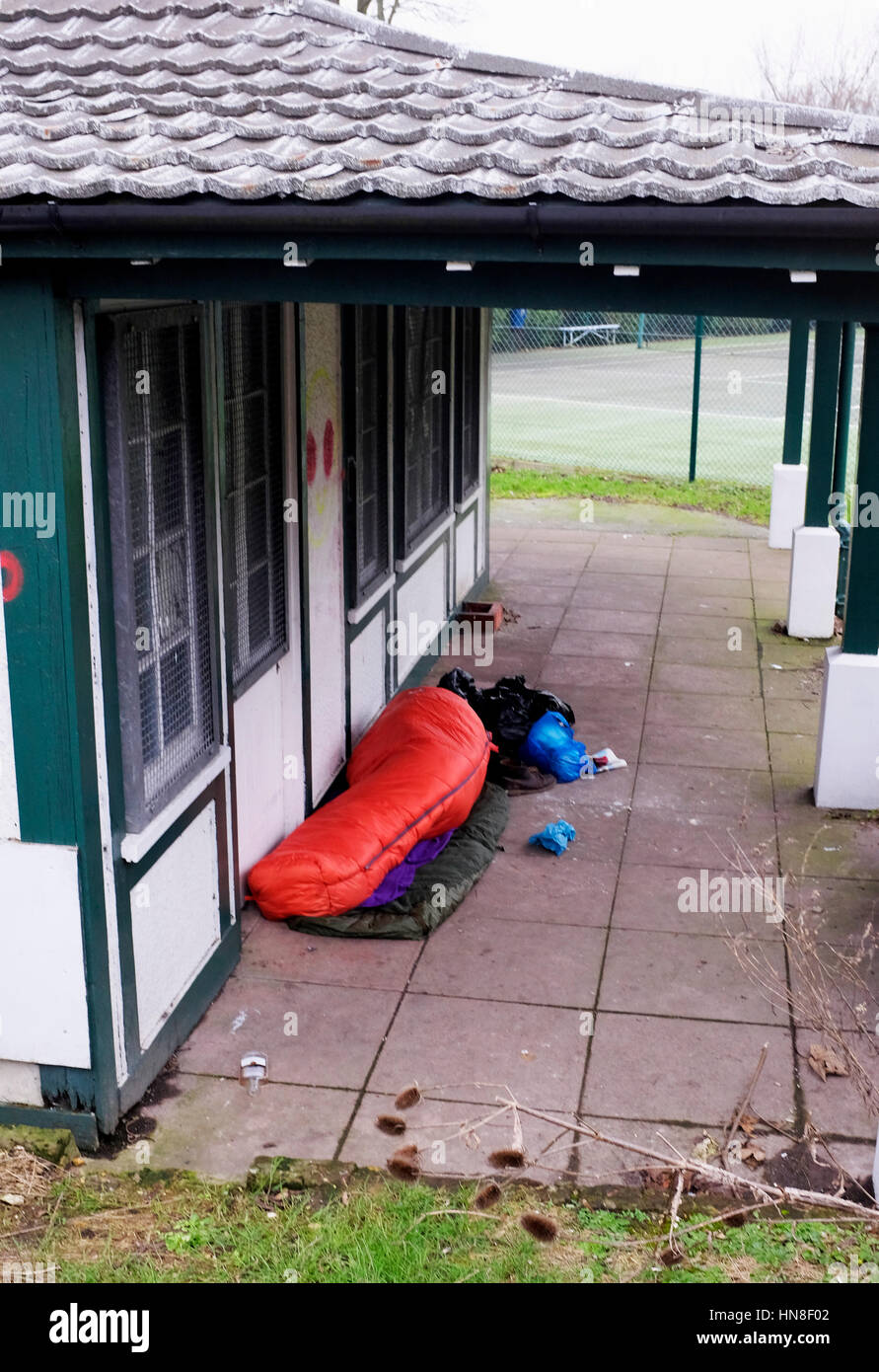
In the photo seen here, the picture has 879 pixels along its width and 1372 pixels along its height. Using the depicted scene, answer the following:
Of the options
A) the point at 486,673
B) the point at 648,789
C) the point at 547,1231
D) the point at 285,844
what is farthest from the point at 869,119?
the point at 486,673

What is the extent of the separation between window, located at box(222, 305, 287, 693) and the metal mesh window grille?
1.32 meters

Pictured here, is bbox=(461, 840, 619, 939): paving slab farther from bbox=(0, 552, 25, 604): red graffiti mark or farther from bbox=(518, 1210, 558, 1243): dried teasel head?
bbox=(0, 552, 25, 604): red graffiti mark

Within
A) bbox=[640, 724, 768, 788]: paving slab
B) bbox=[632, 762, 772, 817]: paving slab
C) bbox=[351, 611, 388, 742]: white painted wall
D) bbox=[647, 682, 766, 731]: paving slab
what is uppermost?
bbox=[351, 611, 388, 742]: white painted wall

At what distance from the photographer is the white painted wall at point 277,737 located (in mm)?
6484

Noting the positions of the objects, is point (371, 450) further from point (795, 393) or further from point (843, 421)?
point (795, 393)

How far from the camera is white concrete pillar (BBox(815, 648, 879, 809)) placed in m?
7.88

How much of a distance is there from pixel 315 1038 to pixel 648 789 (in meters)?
3.30

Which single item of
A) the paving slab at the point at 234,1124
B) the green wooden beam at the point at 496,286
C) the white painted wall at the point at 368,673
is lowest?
the paving slab at the point at 234,1124

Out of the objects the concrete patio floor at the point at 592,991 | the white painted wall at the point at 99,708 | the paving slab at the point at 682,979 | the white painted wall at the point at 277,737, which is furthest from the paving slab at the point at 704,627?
the white painted wall at the point at 99,708

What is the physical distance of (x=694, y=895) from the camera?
6938 millimetres

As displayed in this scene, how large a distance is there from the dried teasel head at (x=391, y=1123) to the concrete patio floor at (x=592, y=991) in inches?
2.0

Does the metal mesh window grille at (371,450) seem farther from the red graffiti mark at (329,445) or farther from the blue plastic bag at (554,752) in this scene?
the blue plastic bag at (554,752)

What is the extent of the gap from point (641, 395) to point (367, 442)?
19673 mm

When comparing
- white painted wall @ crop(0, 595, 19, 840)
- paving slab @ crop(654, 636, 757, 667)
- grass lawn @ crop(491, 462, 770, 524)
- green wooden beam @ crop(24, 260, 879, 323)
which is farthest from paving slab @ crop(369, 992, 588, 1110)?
grass lawn @ crop(491, 462, 770, 524)
